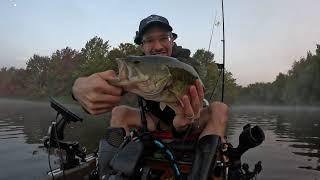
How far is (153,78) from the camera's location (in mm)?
3684

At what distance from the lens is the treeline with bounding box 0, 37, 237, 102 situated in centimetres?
8619

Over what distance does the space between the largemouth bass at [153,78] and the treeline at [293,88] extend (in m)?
103

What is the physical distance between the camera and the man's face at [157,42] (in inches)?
239

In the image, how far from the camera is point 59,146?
689 centimetres

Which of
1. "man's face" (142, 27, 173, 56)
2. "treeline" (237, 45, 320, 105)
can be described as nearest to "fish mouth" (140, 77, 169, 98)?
"man's face" (142, 27, 173, 56)

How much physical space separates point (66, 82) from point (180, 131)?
105 metres

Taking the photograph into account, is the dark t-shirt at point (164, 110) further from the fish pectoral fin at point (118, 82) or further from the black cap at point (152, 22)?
the fish pectoral fin at point (118, 82)

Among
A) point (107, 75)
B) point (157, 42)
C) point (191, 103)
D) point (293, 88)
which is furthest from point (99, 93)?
point (293, 88)

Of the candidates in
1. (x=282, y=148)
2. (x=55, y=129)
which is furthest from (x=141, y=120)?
(x=282, y=148)

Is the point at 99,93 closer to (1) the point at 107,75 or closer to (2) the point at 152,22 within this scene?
(1) the point at 107,75

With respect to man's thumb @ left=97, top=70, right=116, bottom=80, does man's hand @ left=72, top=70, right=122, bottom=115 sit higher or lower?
lower

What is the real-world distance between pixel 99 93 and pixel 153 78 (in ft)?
1.94

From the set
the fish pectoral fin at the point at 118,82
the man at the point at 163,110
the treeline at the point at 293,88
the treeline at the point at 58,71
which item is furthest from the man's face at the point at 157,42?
the treeline at the point at 293,88

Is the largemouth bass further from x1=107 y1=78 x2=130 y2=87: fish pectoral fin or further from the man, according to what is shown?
the man
